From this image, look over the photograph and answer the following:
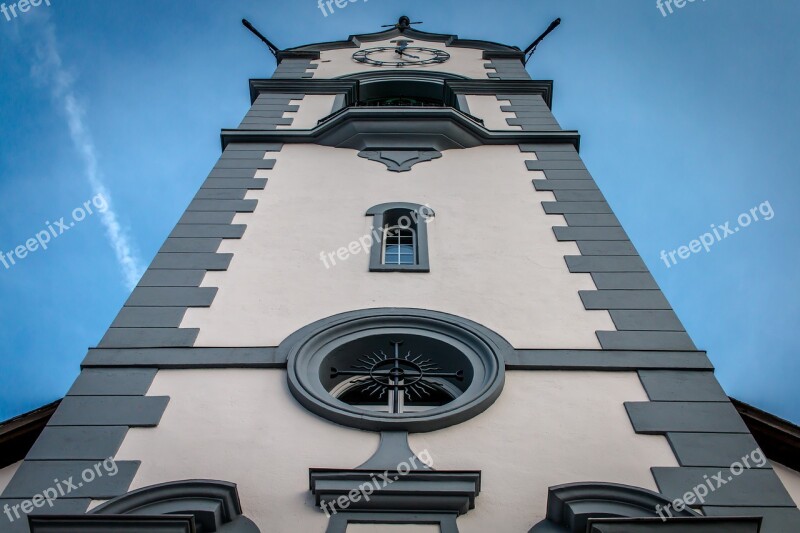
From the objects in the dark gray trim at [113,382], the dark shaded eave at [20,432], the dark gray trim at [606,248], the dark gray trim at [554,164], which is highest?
the dark gray trim at [554,164]

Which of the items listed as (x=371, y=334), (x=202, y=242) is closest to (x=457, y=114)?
(x=202, y=242)

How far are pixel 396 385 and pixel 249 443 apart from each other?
1491 millimetres

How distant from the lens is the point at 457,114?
41.8 ft

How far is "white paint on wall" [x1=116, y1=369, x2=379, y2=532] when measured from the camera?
18.5 feet

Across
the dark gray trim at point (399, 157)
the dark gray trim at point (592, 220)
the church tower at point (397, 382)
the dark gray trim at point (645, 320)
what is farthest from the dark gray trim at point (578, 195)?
the dark gray trim at point (645, 320)

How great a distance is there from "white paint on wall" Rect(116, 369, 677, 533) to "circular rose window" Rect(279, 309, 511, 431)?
6.0 inches

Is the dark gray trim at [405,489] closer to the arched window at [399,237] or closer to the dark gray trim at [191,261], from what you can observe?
the arched window at [399,237]

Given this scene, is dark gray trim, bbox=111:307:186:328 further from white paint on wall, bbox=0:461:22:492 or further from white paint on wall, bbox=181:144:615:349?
white paint on wall, bbox=0:461:22:492

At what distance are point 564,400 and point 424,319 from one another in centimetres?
162

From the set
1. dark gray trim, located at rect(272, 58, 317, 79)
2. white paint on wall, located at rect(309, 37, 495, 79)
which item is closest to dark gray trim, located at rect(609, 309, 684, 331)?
white paint on wall, located at rect(309, 37, 495, 79)

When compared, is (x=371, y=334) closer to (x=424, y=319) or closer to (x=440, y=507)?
(x=424, y=319)

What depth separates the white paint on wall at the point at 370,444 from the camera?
5.63 metres

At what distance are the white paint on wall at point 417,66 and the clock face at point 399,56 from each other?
0.18 m

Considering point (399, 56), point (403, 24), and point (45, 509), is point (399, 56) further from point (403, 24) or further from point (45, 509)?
point (45, 509)
